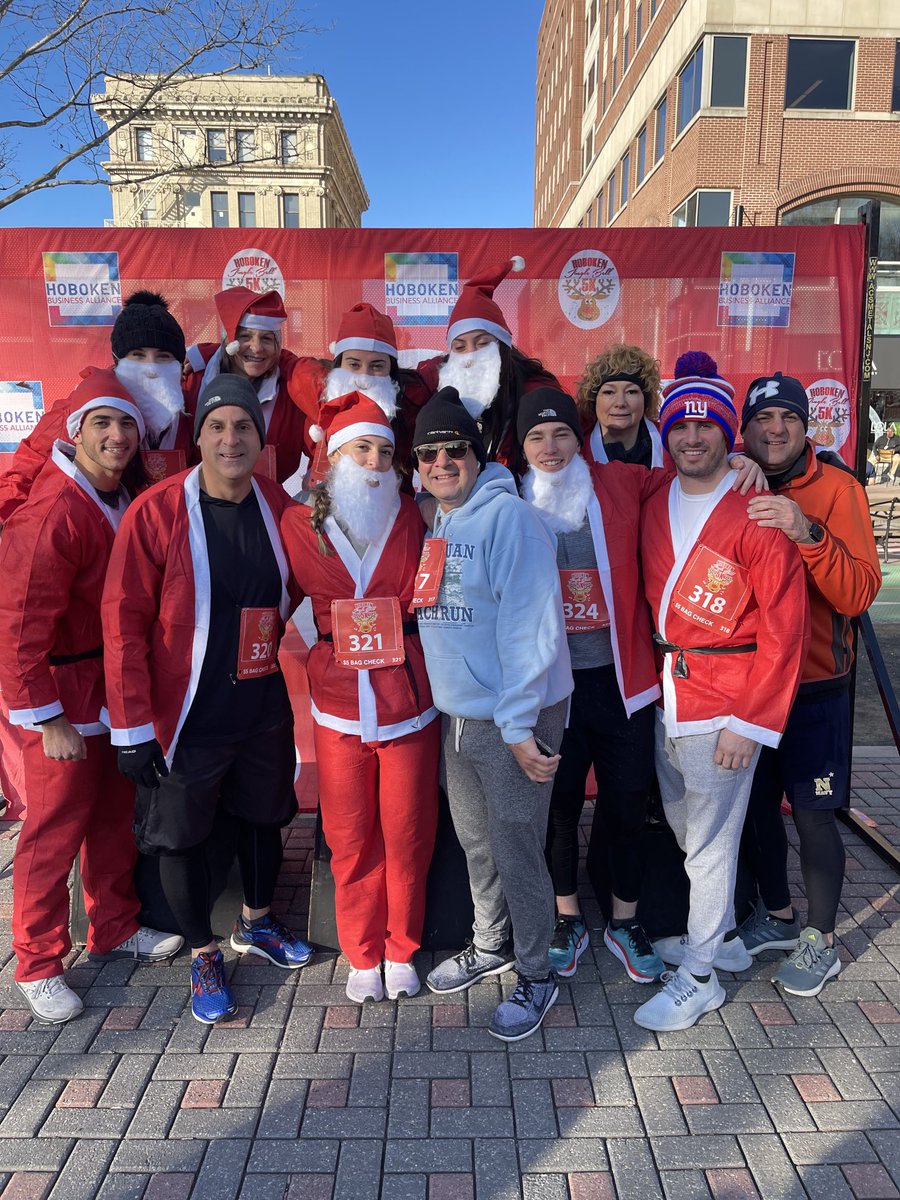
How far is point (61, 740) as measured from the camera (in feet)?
8.71

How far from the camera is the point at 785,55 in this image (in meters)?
19.5

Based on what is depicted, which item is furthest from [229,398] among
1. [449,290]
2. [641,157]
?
[641,157]

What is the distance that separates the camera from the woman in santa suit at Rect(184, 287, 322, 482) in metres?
3.33

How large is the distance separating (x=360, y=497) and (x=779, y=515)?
1325mm

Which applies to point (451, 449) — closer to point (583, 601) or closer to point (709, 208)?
point (583, 601)

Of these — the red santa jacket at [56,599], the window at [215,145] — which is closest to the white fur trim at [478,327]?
the red santa jacket at [56,599]

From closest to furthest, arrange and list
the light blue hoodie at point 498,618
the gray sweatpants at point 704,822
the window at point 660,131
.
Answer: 1. the light blue hoodie at point 498,618
2. the gray sweatpants at point 704,822
3. the window at point 660,131

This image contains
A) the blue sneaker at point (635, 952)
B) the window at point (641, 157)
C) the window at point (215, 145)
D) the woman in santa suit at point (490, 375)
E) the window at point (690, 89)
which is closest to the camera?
the blue sneaker at point (635, 952)

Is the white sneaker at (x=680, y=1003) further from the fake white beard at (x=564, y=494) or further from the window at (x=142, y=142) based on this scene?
the window at (x=142, y=142)

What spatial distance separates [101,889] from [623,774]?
2072 millimetres

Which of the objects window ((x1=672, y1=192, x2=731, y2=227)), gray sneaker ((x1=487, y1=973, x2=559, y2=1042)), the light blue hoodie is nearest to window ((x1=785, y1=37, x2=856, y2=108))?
window ((x1=672, y1=192, x2=731, y2=227))

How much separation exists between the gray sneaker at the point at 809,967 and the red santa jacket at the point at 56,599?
8.72 ft

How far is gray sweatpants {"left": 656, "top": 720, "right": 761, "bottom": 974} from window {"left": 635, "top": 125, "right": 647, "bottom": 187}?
1067 inches

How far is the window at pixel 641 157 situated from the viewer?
24.9 metres
